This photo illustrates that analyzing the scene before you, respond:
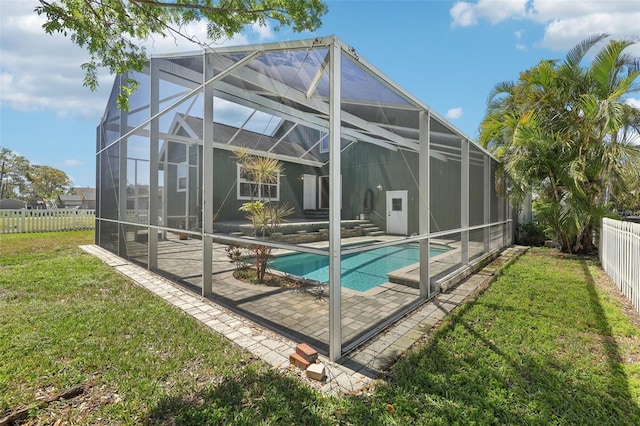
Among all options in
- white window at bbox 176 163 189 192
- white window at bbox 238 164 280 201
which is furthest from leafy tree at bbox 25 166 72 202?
white window at bbox 176 163 189 192

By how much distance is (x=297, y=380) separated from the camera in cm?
244

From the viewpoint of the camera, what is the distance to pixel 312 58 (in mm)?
3324

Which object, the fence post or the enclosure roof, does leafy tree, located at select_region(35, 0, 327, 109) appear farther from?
the fence post

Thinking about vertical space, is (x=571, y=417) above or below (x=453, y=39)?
below

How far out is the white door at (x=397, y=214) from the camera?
4211mm

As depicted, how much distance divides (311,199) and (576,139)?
7025 mm

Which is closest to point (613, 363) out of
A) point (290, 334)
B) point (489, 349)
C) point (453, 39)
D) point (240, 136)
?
point (489, 349)

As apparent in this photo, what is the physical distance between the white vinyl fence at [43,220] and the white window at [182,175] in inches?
499

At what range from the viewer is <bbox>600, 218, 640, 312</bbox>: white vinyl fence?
414 centimetres

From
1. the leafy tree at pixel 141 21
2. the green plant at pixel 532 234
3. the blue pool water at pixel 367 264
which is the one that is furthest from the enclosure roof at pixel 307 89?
the green plant at pixel 532 234

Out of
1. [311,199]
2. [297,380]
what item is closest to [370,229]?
[297,380]

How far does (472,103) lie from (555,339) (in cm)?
1280

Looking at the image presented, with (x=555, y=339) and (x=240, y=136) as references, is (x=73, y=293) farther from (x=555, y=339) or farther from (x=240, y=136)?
(x=555, y=339)

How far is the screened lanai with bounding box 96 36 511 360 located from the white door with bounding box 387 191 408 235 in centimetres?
2
